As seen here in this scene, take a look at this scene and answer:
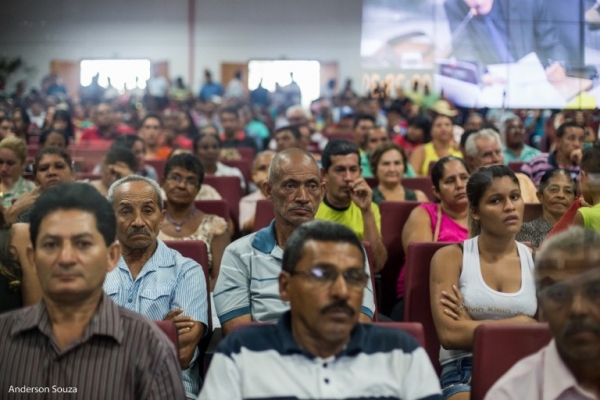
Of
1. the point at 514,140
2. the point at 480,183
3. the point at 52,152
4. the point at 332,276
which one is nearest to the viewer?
the point at 332,276

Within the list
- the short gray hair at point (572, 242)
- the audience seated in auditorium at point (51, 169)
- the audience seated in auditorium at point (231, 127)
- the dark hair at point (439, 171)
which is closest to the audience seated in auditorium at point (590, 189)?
the dark hair at point (439, 171)

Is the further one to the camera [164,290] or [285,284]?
[164,290]

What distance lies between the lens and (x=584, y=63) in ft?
19.7

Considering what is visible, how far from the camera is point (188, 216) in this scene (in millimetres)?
4023

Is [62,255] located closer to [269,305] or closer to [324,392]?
[324,392]

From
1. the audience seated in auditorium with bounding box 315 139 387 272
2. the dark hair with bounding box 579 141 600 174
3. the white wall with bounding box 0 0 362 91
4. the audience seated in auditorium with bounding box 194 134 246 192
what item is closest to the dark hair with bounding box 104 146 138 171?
the audience seated in auditorium with bounding box 194 134 246 192

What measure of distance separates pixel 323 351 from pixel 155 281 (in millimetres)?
959

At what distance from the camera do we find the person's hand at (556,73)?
20.0 ft

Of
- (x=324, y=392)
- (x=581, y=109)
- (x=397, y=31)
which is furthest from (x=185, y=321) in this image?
(x=397, y=31)

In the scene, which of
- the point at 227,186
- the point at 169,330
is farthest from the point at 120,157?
the point at 169,330

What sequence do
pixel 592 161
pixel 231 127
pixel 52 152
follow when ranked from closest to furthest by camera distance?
pixel 592 161, pixel 52 152, pixel 231 127

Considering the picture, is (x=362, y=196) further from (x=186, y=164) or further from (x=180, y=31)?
(x=180, y=31)

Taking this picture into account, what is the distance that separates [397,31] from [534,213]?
190 inches

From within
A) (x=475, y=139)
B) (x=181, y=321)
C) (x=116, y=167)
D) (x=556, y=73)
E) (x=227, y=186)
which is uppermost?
(x=556, y=73)
